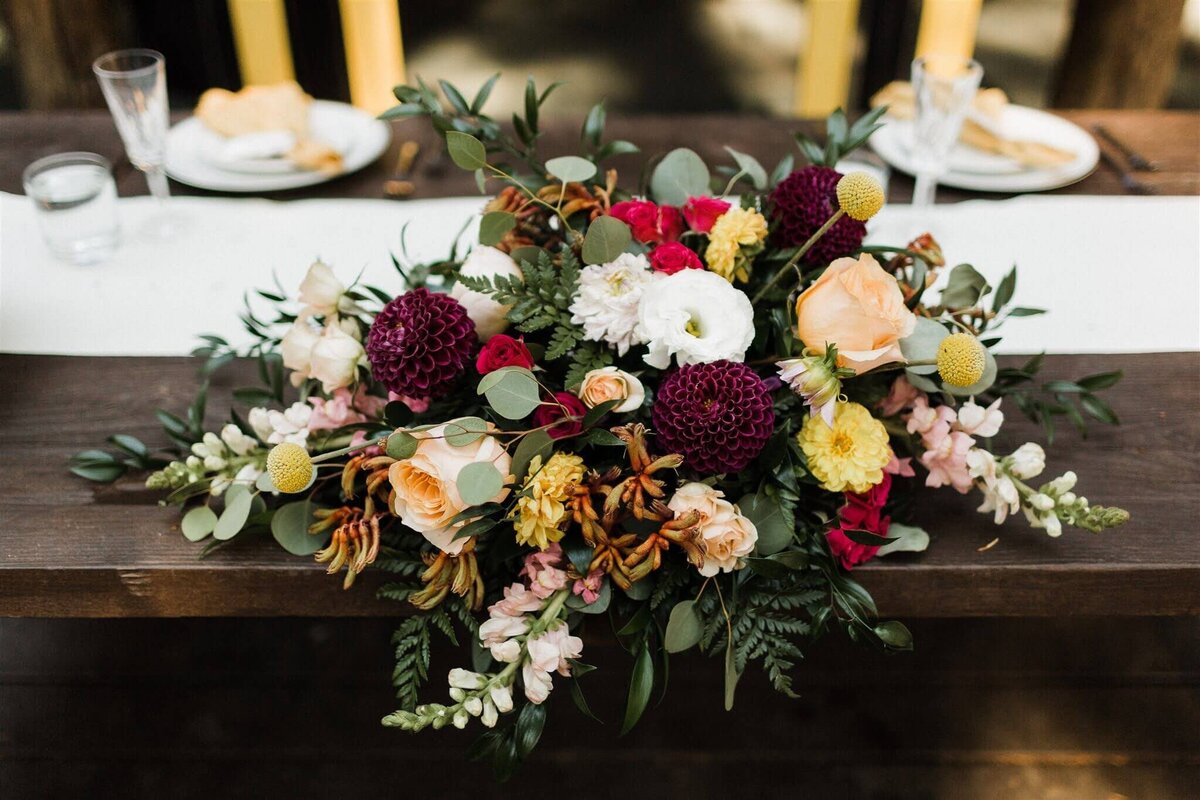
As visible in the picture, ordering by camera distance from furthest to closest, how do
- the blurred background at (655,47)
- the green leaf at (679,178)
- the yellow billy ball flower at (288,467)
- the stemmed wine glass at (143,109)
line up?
the blurred background at (655,47), the stemmed wine glass at (143,109), the green leaf at (679,178), the yellow billy ball flower at (288,467)

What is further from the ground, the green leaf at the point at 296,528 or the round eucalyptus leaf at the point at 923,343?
the round eucalyptus leaf at the point at 923,343

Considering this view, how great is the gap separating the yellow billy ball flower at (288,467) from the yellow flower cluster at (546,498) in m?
0.13

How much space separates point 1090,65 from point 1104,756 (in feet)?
6.25

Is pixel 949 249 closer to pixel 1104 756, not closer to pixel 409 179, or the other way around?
pixel 1104 756

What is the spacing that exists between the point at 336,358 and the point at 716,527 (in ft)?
1.01

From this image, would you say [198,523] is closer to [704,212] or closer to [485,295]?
[485,295]

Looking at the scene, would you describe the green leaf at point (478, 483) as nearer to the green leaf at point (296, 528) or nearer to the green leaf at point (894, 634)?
the green leaf at point (296, 528)

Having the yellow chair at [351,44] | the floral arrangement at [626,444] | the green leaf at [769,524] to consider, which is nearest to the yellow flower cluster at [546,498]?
the floral arrangement at [626,444]

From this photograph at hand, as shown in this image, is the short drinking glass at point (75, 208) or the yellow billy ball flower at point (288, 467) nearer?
the yellow billy ball flower at point (288, 467)

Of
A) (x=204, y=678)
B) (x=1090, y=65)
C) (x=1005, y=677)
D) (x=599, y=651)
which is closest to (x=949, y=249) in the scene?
(x=1005, y=677)

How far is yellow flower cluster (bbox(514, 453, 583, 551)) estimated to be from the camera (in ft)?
2.00

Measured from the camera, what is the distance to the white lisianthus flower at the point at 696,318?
64 cm

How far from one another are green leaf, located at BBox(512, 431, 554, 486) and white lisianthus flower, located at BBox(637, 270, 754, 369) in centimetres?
9

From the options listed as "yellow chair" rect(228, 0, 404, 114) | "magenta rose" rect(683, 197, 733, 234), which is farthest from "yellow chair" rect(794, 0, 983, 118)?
"magenta rose" rect(683, 197, 733, 234)
